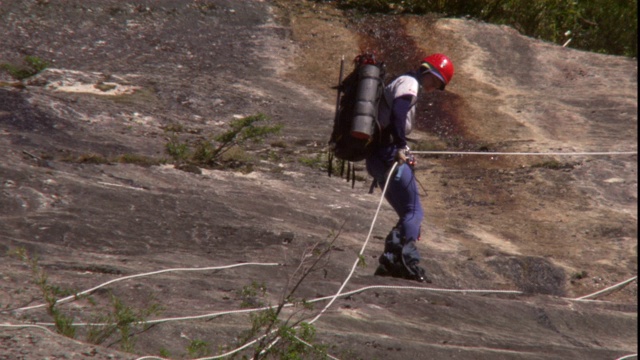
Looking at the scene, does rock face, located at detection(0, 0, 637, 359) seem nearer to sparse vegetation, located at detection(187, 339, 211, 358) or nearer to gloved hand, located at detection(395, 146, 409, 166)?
sparse vegetation, located at detection(187, 339, 211, 358)

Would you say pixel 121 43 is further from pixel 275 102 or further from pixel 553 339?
pixel 553 339

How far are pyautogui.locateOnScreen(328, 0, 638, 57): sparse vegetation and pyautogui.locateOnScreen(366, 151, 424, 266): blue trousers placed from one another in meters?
9.98

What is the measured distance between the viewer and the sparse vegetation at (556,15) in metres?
15.6

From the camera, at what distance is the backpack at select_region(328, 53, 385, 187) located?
5637 millimetres

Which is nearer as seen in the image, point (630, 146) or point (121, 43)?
point (630, 146)

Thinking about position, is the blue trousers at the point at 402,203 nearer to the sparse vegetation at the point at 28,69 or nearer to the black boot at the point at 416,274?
the black boot at the point at 416,274

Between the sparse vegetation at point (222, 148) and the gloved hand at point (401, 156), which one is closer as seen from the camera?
the gloved hand at point (401, 156)

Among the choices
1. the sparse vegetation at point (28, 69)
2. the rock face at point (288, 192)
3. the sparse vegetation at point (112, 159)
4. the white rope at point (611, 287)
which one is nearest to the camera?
the rock face at point (288, 192)

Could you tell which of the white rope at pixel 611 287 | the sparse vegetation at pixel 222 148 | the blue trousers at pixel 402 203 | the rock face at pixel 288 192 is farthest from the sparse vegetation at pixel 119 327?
the sparse vegetation at pixel 222 148

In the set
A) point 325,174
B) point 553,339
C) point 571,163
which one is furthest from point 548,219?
point 553,339

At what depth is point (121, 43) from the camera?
12.9 metres

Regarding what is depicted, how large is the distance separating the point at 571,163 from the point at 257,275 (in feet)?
19.7

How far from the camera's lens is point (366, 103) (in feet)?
18.6

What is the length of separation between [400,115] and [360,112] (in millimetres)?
309
